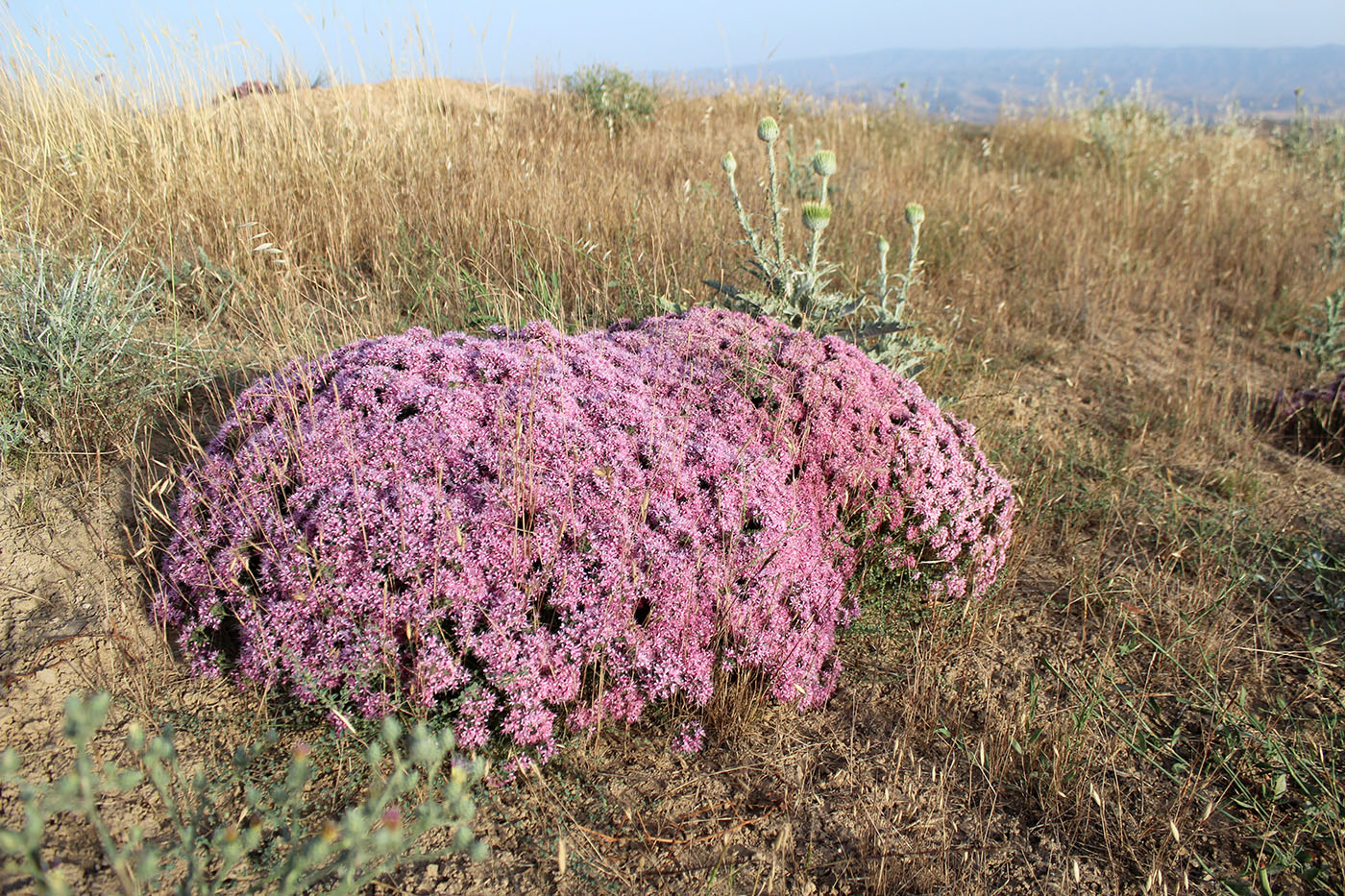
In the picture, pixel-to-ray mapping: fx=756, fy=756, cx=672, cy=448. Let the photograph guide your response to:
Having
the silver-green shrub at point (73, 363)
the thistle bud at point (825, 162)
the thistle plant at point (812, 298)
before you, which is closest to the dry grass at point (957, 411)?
the silver-green shrub at point (73, 363)

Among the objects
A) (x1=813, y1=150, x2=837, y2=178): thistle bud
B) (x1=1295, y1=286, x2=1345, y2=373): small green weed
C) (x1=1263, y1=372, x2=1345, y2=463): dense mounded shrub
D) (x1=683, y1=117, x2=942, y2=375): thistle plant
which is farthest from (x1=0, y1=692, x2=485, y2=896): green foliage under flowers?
(x1=1295, y1=286, x2=1345, y2=373): small green weed

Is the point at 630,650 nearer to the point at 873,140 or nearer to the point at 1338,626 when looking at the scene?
the point at 1338,626

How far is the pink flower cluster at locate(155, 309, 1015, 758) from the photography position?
207 cm

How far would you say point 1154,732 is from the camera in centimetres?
248

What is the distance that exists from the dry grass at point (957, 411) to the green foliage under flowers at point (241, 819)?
0.20 m

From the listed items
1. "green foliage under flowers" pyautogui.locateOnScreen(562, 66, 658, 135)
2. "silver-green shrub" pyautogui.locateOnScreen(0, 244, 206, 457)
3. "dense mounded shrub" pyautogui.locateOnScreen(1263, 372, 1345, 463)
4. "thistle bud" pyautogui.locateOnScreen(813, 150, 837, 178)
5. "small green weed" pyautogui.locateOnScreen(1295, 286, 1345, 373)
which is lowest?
"dense mounded shrub" pyautogui.locateOnScreen(1263, 372, 1345, 463)

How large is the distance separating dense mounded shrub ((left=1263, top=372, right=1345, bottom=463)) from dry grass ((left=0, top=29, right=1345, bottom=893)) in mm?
164

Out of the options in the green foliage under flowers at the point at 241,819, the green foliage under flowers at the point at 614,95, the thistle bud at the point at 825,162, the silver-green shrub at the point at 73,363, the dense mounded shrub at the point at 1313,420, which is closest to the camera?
the green foliage under flowers at the point at 241,819

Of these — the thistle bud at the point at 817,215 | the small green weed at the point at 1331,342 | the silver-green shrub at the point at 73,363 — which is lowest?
the small green weed at the point at 1331,342

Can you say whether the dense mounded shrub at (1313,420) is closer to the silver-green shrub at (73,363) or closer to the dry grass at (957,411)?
the dry grass at (957,411)

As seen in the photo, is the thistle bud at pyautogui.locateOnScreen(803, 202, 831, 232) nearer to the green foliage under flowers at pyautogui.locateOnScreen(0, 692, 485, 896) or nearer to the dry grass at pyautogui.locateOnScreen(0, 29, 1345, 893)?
the dry grass at pyautogui.locateOnScreen(0, 29, 1345, 893)

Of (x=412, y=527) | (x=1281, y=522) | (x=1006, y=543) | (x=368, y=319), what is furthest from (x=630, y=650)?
(x=1281, y=522)

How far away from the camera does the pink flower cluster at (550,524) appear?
2.07 meters

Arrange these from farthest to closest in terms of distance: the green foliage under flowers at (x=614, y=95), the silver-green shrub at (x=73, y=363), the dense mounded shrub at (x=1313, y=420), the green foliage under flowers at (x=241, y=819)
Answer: the green foliage under flowers at (x=614, y=95) < the dense mounded shrub at (x=1313, y=420) < the silver-green shrub at (x=73, y=363) < the green foliage under flowers at (x=241, y=819)
